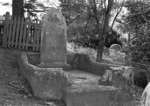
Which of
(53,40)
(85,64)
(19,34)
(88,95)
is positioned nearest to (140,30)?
(85,64)

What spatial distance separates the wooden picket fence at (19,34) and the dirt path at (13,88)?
200 cm

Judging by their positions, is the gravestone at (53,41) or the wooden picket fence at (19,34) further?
the wooden picket fence at (19,34)

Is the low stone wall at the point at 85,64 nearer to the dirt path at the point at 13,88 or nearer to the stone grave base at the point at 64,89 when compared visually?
the stone grave base at the point at 64,89

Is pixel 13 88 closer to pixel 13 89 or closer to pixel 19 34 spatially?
pixel 13 89

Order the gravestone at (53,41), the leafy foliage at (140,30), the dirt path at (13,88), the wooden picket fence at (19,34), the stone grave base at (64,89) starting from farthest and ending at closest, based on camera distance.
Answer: the leafy foliage at (140,30)
the wooden picket fence at (19,34)
the gravestone at (53,41)
the stone grave base at (64,89)
the dirt path at (13,88)

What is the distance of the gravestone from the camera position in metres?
7.78

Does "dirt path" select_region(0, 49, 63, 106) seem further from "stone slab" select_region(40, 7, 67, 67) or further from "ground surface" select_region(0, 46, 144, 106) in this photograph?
"stone slab" select_region(40, 7, 67, 67)

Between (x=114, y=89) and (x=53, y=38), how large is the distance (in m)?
2.97

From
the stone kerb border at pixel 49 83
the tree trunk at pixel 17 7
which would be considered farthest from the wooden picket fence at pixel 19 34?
the stone kerb border at pixel 49 83

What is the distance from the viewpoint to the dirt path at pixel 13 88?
17.9 ft

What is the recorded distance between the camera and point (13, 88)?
21.2 ft

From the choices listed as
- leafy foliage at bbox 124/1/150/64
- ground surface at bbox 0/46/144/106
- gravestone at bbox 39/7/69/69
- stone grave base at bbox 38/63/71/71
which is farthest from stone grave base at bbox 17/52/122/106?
leafy foliage at bbox 124/1/150/64

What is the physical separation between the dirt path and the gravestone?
1.06 meters

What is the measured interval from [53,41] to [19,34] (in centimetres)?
395
